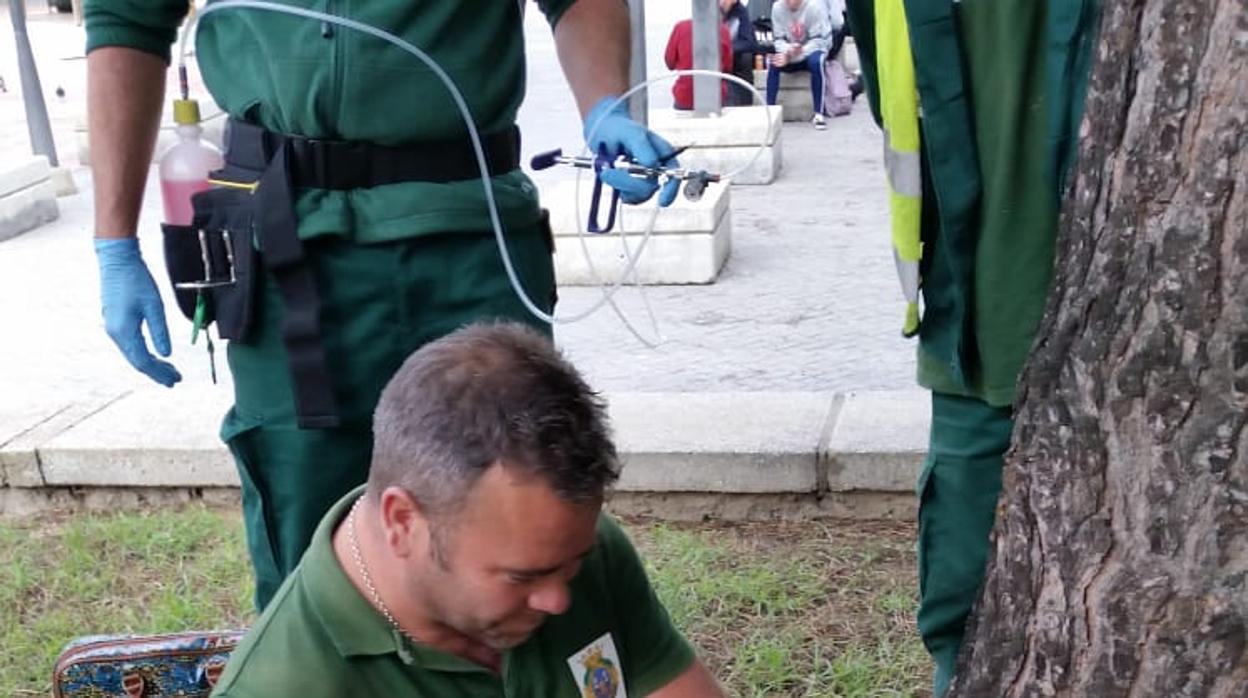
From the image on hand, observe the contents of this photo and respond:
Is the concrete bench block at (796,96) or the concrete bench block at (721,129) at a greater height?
the concrete bench block at (721,129)

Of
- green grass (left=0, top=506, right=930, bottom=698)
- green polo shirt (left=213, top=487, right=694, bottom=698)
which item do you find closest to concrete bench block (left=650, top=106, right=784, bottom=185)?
green grass (left=0, top=506, right=930, bottom=698)

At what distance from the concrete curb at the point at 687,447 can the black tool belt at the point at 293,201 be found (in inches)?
71.9

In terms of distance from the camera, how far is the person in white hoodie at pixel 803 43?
12.9m

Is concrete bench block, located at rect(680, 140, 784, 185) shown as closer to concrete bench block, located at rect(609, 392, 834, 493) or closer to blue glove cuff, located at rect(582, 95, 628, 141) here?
concrete bench block, located at rect(609, 392, 834, 493)

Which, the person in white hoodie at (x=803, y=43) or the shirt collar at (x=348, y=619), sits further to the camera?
the person in white hoodie at (x=803, y=43)

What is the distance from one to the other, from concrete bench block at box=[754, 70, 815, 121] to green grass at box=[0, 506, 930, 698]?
9.33 meters

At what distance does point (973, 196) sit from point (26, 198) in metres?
7.75

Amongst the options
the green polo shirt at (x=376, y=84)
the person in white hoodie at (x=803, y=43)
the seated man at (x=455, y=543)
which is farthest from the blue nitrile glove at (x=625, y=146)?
the person in white hoodie at (x=803, y=43)

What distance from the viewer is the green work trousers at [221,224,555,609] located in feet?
8.00

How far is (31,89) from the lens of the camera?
10688 millimetres

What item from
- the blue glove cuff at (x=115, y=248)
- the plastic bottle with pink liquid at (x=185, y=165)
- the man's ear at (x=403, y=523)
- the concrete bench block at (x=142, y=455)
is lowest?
the concrete bench block at (x=142, y=455)

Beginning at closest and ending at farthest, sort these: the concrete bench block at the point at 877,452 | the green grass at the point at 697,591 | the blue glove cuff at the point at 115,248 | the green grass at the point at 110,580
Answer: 1. the blue glove cuff at the point at 115,248
2. the green grass at the point at 697,591
3. the green grass at the point at 110,580
4. the concrete bench block at the point at 877,452

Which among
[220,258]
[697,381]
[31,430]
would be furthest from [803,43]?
[220,258]

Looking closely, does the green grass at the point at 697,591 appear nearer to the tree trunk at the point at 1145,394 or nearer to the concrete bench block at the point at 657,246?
the tree trunk at the point at 1145,394
